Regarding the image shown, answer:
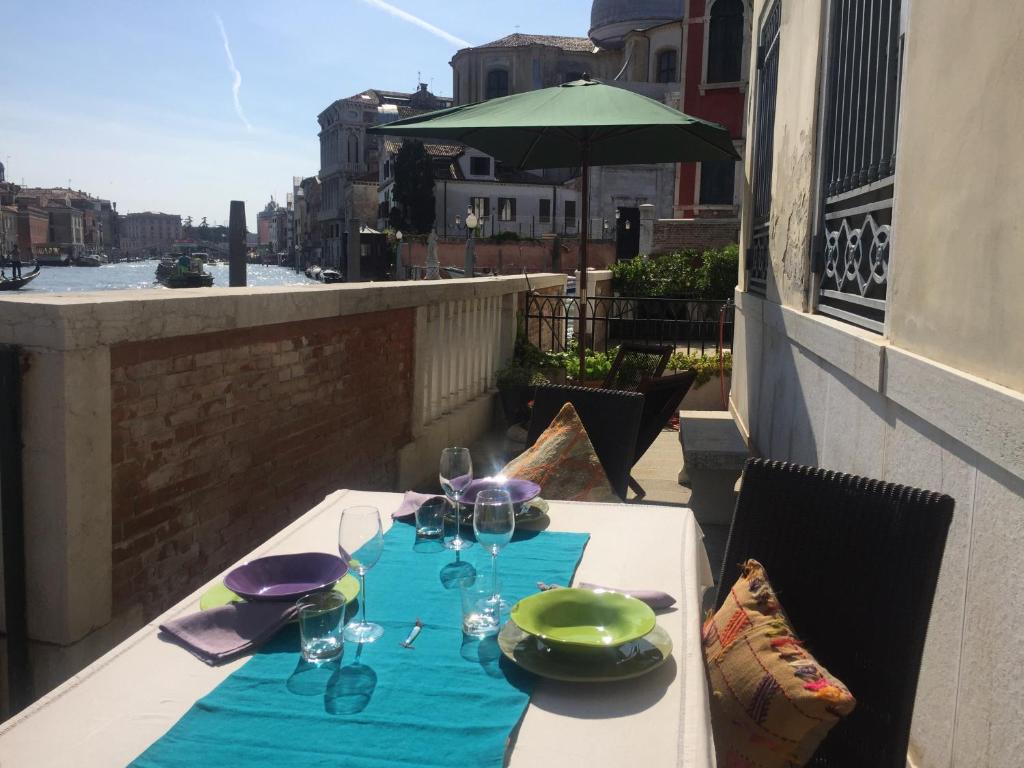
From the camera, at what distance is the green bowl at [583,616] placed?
5.96 ft

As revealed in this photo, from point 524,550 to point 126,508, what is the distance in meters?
1.54

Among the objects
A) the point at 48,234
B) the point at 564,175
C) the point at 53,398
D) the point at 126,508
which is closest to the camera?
the point at 53,398

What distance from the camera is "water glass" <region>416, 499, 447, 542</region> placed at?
2.55 m

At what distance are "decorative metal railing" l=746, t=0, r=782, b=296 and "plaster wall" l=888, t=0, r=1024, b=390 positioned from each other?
333 cm

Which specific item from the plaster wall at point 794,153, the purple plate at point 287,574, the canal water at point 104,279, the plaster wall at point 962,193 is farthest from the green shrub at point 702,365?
the canal water at point 104,279

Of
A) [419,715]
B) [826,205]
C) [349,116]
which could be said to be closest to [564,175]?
[349,116]

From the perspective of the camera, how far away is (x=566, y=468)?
12.2 feet

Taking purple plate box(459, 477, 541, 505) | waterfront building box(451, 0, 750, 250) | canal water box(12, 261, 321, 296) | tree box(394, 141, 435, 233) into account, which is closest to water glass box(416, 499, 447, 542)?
purple plate box(459, 477, 541, 505)

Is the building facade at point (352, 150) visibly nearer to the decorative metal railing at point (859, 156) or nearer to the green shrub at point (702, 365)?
the green shrub at point (702, 365)

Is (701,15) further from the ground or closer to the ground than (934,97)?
further from the ground

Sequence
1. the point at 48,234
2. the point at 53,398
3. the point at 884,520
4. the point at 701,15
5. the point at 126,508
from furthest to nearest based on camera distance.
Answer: the point at 48,234 → the point at 701,15 → the point at 126,508 → the point at 53,398 → the point at 884,520

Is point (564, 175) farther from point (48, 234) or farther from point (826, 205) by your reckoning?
point (48, 234)

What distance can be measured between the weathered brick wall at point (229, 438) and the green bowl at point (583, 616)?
183 cm

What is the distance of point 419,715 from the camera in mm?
1572
